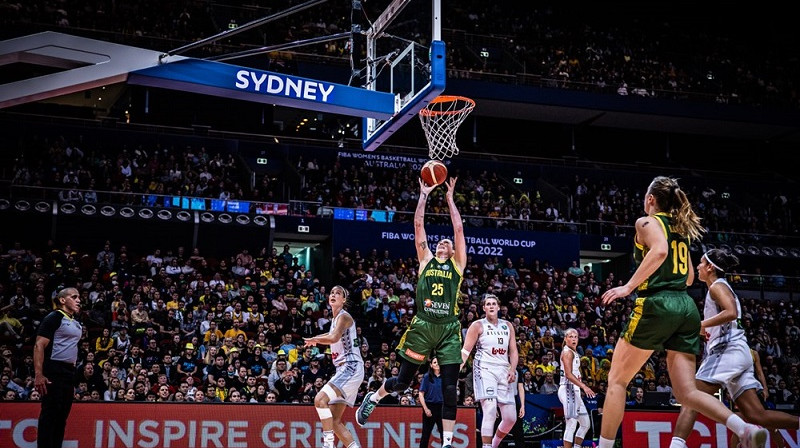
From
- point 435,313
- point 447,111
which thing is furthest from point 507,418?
point 447,111

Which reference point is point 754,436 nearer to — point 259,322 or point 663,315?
point 663,315

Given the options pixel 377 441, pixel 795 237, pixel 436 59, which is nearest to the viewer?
pixel 436 59

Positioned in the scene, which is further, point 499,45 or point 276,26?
point 499,45

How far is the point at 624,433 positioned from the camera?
1346 centimetres

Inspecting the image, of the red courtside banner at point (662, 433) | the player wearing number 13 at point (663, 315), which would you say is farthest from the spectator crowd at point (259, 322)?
the player wearing number 13 at point (663, 315)

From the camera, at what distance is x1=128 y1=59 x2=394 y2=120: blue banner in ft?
35.5

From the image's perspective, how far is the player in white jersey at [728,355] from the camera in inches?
319

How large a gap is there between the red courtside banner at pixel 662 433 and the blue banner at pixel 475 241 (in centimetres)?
1531

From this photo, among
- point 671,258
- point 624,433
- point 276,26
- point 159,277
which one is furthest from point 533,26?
point 671,258

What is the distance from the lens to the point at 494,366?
11.9 metres

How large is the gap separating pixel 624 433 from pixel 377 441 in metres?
4.11

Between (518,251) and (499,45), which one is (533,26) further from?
(518,251)

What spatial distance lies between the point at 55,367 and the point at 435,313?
15.3ft

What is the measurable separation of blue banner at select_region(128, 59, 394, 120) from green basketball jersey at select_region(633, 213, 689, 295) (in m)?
5.61
